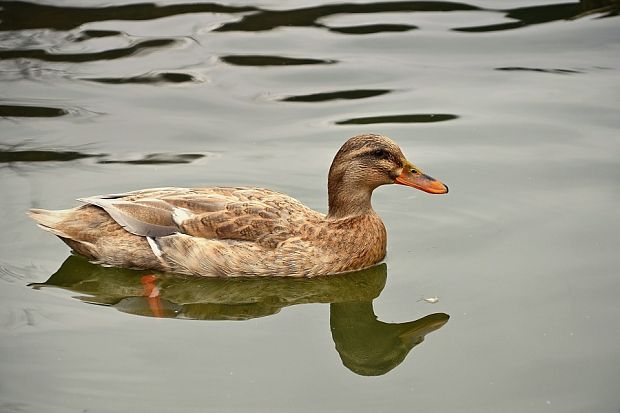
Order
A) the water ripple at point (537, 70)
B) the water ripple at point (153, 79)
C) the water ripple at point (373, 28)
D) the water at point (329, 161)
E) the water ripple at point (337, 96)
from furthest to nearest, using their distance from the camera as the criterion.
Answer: the water ripple at point (373, 28), the water ripple at point (537, 70), the water ripple at point (153, 79), the water ripple at point (337, 96), the water at point (329, 161)

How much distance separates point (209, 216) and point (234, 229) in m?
0.21

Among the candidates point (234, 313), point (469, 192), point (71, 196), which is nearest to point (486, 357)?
point (234, 313)

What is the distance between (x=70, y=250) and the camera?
9.10 m

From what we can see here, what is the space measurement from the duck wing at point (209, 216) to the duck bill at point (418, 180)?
0.78m

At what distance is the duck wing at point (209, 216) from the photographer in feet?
28.5

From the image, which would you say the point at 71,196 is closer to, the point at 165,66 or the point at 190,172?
the point at 190,172

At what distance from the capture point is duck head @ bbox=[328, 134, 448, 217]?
8.79 m

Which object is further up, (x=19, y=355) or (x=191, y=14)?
(x=191, y=14)

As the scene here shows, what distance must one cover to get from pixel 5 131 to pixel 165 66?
2332 millimetres

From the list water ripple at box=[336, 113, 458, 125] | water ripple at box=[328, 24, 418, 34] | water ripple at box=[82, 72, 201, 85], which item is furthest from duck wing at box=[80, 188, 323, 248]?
Result: water ripple at box=[328, 24, 418, 34]

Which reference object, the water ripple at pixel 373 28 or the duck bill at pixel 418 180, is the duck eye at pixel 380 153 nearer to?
the duck bill at pixel 418 180

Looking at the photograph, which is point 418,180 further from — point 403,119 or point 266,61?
point 266,61

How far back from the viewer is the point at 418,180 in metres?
8.84

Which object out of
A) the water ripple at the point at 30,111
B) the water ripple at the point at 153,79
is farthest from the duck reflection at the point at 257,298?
the water ripple at the point at 153,79
